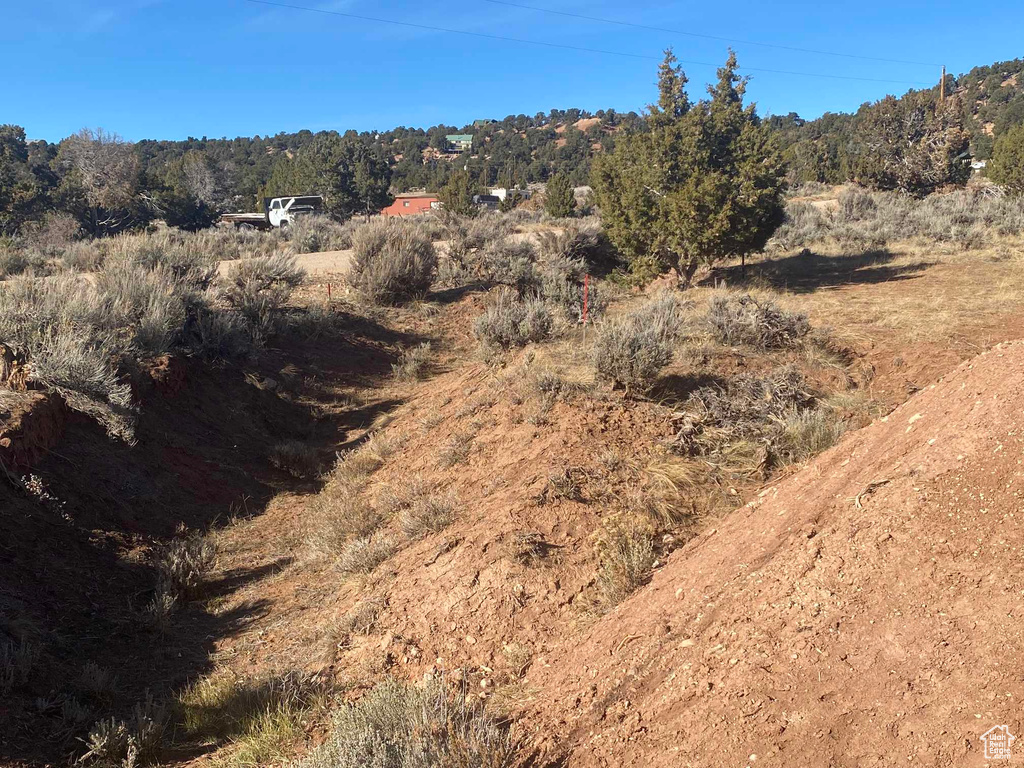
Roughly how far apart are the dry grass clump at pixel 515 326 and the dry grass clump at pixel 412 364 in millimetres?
1531

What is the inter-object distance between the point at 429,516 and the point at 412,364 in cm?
574

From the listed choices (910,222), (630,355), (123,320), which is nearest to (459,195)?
(910,222)

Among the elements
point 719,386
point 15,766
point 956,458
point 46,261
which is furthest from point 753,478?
point 46,261

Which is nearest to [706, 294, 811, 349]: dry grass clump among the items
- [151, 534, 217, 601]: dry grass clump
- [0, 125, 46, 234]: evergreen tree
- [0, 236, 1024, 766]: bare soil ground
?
[0, 236, 1024, 766]: bare soil ground

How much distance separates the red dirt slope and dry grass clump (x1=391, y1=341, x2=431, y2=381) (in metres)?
7.23

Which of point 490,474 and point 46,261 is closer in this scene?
point 490,474

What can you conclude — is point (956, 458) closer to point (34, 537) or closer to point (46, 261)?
point (34, 537)

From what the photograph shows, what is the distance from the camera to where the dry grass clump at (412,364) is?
35.3 feet

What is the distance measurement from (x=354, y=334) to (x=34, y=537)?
24.4 ft

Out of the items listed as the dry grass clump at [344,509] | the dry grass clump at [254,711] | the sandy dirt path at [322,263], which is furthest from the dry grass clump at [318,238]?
the dry grass clump at [254,711]

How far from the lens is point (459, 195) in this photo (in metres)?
31.0

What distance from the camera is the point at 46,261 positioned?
1606cm

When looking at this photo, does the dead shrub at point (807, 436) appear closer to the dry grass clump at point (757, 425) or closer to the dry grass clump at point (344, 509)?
the dry grass clump at point (757, 425)

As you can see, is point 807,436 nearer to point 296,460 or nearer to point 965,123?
point 296,460
